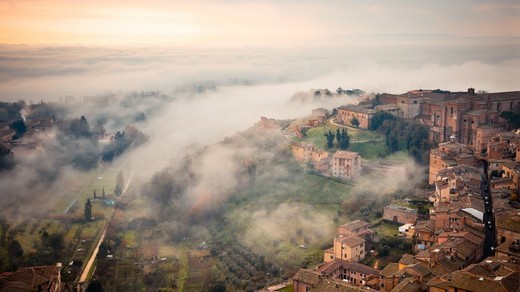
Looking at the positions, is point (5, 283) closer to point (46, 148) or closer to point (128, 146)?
point (46, 148)

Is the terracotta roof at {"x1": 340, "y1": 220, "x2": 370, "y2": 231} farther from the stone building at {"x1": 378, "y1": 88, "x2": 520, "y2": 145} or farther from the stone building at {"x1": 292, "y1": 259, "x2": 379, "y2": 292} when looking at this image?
the stone building at {"x1": 378, "y1": 88, "x2": 520, "y2": 145}

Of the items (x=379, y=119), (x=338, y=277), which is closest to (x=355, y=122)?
(x=379, y=119)

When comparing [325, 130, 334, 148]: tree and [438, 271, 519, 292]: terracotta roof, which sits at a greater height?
[325, 130, 334, 148]: tree

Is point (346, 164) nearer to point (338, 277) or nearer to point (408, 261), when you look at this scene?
point (338, 277)

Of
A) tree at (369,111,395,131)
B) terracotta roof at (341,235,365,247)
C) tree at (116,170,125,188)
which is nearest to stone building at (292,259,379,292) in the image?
terracotta roof at (341,235,365,247)

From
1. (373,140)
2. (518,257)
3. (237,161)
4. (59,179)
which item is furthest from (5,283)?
(373,140)

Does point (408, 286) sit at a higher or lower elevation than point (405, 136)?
lower

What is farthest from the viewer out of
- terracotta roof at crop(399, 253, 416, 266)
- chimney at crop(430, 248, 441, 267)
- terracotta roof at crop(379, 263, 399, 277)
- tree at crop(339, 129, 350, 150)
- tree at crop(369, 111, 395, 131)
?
tree at crop(369, 111, 395, 131)

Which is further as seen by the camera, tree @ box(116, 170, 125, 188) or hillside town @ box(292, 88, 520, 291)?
tree @ box(116, 170, 125, 188)

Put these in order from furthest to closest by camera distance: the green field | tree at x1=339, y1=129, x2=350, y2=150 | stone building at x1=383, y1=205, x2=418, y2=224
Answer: tree at x1=339, y1=129, x2=350, y2=150
the green field
stone building at x1=383, y1=205, x2=418, y2=224

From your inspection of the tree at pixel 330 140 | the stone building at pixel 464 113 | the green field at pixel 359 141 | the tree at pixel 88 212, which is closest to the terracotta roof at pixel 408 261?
the stone building at pixel 464 113
